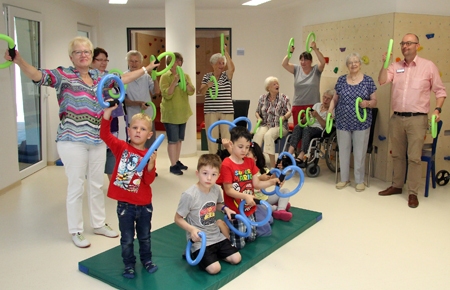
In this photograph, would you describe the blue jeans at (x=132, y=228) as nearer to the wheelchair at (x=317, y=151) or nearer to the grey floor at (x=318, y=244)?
the grey floor at (x=318, y=244)

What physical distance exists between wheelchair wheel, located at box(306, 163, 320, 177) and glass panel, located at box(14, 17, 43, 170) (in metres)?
4.00

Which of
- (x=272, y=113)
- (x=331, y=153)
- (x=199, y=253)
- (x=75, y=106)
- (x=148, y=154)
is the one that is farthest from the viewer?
(x=331, y=153)

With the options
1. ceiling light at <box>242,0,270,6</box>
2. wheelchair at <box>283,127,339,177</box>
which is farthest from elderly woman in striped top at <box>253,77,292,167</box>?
ceiling light at <box>242,0,270,6</box>

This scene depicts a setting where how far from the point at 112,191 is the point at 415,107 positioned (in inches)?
137

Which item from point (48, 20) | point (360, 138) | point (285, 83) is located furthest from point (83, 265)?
point (285, 83)

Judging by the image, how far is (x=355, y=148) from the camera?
216 inches

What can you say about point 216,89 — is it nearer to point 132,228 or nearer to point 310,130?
point 310,130

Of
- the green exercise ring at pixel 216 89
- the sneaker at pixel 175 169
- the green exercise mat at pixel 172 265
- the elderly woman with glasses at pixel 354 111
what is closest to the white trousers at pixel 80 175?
the green exercise mat at pixel 172 265

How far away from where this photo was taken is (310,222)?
425cm

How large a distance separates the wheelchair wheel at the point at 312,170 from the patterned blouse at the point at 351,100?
2.92 ft

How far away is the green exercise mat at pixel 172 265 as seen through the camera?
118 inches

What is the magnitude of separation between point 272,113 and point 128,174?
11.6ft

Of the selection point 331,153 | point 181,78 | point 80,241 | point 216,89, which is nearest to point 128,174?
point 80,241

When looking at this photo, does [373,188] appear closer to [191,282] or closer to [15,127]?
[191,282]
